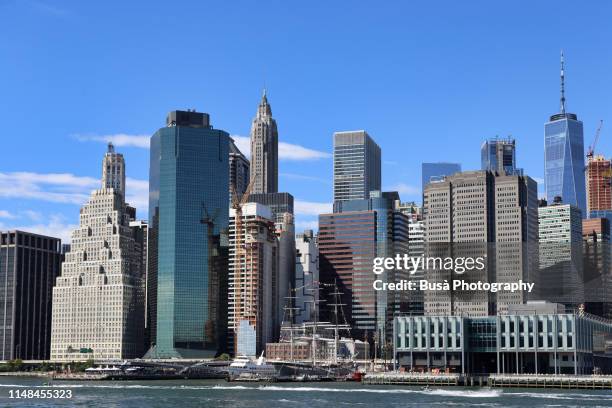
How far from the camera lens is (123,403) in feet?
549

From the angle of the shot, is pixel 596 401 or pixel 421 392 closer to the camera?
pixel 596 401

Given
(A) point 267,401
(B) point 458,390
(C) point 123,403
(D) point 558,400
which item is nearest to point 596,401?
(D) point 558,400

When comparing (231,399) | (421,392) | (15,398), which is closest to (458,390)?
(421,392)

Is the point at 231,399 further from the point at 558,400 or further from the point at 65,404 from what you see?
the point at 558,400

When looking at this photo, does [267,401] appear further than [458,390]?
No

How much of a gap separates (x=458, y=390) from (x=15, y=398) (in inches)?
3018

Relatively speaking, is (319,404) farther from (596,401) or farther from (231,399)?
(596,401)

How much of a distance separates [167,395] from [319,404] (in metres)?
40.7

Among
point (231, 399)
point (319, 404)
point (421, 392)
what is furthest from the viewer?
point (421, 392)

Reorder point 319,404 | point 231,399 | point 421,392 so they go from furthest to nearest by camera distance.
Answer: point 421,392 < point 231,399 < point 319,404

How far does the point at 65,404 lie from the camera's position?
161 metres

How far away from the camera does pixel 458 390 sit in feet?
636

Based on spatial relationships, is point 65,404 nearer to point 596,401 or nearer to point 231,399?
point 231,399

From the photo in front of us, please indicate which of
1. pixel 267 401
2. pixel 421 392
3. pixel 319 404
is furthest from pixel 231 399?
pixel 421 392
